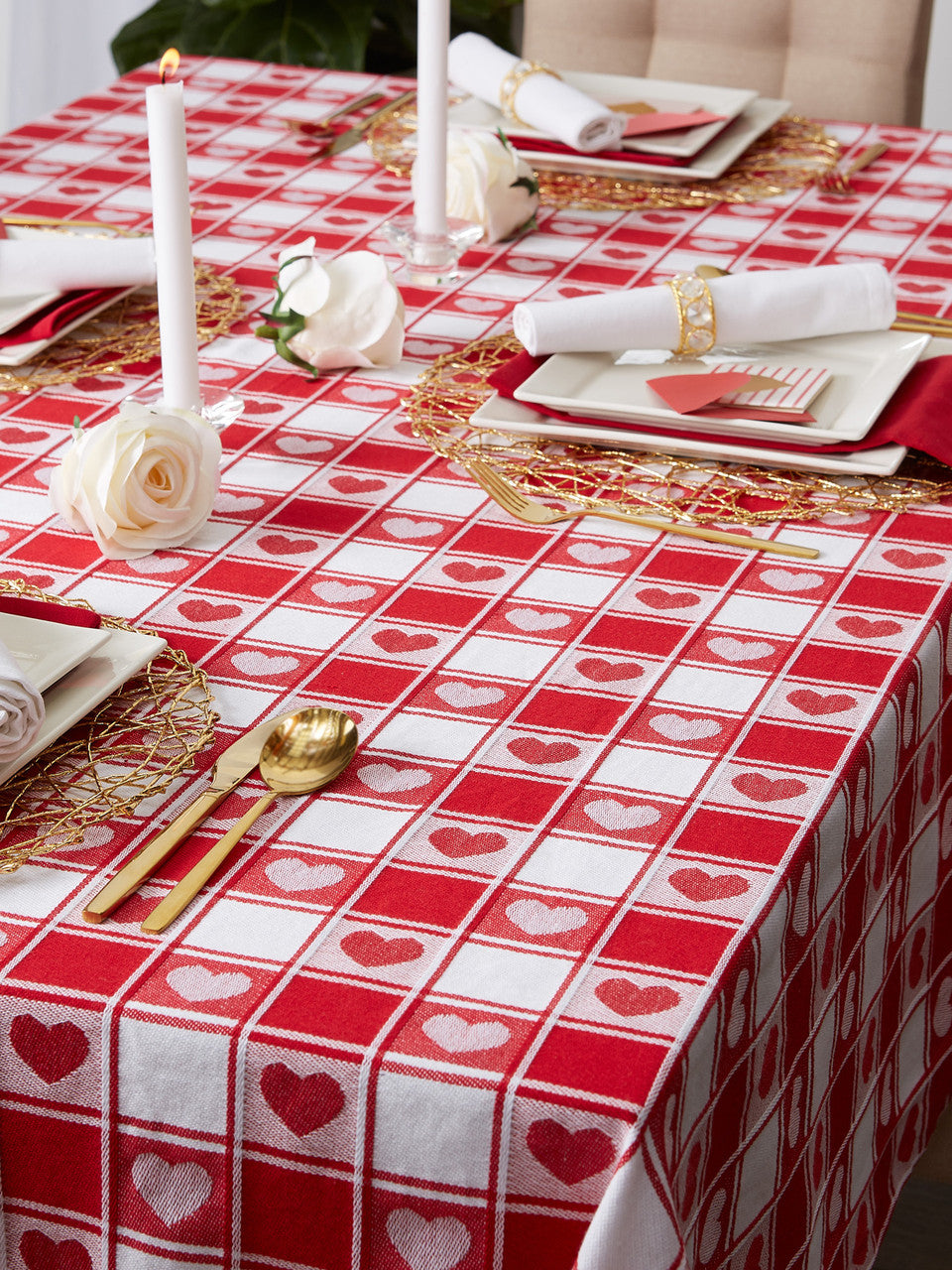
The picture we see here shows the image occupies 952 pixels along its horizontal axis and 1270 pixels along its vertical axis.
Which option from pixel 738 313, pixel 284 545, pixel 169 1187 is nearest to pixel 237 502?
pixel 284 545

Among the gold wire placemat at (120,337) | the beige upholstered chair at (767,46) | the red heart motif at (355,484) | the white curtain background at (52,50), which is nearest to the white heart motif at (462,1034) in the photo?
the red heart motif at (355,484)

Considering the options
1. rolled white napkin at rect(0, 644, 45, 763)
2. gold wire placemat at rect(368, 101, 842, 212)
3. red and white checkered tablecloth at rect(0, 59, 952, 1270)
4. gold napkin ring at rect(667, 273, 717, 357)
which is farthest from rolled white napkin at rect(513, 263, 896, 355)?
rolled white napkin at rect(0, 644, 45, 763)

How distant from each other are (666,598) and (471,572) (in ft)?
0.40

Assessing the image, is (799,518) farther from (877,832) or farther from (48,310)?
(48,310)

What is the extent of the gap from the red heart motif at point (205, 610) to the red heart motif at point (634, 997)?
15.1 inches

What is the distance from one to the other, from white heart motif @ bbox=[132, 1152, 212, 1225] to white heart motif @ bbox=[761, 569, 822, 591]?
513 mm

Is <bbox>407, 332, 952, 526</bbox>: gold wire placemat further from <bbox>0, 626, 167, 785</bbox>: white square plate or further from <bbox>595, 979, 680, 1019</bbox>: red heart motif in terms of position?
<bbox>595, 979, 680, 1019</bbox>: red heart motif

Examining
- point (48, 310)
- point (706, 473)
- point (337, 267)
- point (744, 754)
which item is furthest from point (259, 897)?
point (48, 310)

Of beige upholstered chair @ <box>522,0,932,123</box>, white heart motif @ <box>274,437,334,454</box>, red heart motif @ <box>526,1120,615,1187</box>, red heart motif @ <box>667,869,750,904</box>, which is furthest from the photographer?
beige upholstered chair @ <box>522,0,932,123</box>

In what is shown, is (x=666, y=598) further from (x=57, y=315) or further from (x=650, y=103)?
(x=650, y=103)

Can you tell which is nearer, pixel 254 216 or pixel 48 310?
pixel 48 310

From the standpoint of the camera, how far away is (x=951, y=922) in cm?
116

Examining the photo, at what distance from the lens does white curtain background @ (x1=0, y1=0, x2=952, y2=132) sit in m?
3.77

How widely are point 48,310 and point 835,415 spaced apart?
0.64 metres
